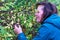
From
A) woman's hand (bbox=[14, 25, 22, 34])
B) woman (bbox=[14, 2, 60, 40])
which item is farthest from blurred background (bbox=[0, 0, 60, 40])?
woman (bbox=[14, 2, 60, 40])

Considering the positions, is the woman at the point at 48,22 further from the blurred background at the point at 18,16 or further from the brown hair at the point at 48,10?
the blurred background at the point at 18,16

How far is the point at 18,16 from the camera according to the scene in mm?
5254

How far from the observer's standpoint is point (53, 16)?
14.4 ft

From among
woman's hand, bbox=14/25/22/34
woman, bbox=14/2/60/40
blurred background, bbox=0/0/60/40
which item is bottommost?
woman, bbox=14/2/60/40

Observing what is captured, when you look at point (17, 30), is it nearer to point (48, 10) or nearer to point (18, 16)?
point (18, 16)

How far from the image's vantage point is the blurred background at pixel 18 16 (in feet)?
16.8

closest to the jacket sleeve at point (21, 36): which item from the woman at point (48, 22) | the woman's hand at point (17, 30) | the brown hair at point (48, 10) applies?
the woman's hand at point (17, 30)

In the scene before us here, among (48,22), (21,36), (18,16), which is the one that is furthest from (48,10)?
(18,16)

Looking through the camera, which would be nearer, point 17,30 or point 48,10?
point 48,10

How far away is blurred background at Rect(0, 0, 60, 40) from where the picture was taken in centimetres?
511

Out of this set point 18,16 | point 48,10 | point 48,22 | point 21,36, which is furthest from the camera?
point 18,16

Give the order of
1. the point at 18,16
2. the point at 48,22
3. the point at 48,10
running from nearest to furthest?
the point at 48,22 → the point at 48,10 → the point at 18,16

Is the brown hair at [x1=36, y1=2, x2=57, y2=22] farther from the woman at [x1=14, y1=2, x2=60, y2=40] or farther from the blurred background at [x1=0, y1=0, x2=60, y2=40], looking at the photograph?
the blurred background at [x1=0, y1=0, x2=60, y2=40]

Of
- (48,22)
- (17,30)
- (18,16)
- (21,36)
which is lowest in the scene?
(48,22)
